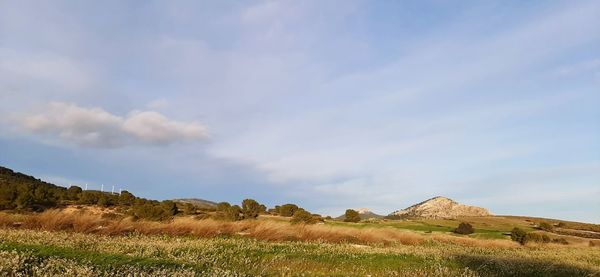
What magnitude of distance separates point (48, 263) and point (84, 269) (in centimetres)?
119

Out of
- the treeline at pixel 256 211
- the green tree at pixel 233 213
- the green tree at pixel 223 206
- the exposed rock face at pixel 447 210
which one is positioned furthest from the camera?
the exposed rock face at pixel 447 210

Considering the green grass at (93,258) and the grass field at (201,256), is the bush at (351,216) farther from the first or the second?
the green grass at (93,258)

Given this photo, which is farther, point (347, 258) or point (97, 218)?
point (97, 218)

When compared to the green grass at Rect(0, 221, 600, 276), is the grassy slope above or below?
above

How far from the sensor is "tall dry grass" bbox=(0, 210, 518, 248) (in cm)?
2458

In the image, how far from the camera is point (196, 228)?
28.3m

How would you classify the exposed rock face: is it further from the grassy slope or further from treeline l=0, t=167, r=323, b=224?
treeline l=0, t=167, r=323, b=224

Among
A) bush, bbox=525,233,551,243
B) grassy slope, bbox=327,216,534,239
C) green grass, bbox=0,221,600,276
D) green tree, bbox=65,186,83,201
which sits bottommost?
green grass, bbox=0,221,600,276

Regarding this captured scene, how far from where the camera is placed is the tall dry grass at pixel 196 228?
80.6ft

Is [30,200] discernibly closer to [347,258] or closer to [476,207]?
[347,258]

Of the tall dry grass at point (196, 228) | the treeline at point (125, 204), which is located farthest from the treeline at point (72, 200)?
the tall dry grass at point (196, 228)

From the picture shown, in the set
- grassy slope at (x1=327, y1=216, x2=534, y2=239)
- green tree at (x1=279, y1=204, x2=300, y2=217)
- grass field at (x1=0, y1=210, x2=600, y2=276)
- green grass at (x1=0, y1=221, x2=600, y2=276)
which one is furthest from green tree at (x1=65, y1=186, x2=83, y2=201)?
green grass at (x1=0, y1=221, x2=600, y2=276)

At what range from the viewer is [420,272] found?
1844cm

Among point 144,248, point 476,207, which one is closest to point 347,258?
point 144,248
